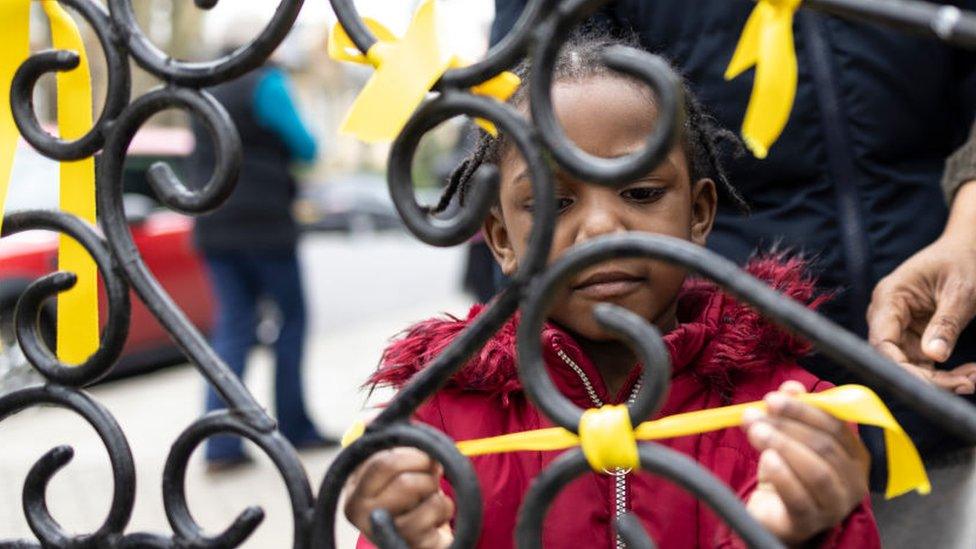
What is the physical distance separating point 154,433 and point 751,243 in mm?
4347

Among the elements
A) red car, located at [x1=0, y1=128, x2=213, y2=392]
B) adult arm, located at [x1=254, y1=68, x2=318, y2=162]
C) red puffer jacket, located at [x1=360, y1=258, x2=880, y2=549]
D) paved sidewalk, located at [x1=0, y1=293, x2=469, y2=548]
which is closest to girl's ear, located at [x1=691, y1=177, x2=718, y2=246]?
red puffer jacket, located at [x1=360, y1=258, x2=880, y2=549]

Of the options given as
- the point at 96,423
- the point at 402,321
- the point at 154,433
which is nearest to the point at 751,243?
the point at 96,423

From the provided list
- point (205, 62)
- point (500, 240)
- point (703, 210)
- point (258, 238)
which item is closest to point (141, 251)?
point (258, 238)

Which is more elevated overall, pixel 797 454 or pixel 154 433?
pixel 797 454

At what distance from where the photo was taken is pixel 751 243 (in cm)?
162

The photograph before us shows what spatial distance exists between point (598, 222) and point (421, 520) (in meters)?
0.41

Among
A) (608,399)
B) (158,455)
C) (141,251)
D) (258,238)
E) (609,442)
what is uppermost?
(609,442)

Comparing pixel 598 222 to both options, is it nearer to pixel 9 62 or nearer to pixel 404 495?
pixel 404 495

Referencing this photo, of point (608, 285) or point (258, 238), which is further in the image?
point (258, 238)

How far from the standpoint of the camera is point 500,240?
1.59 meters

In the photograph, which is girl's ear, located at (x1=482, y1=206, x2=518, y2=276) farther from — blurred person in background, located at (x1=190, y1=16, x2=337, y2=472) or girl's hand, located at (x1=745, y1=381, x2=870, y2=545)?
blurred person in background, located at (x1=190, y1=16, x2=337, y2=472)

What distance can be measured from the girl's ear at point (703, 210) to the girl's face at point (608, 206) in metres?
0.07

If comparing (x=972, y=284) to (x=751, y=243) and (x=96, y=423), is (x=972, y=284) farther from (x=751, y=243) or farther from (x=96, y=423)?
(x=96, y=423)

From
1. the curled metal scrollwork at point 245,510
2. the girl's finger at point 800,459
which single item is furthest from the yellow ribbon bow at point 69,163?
the girl's finger at point 800,459
